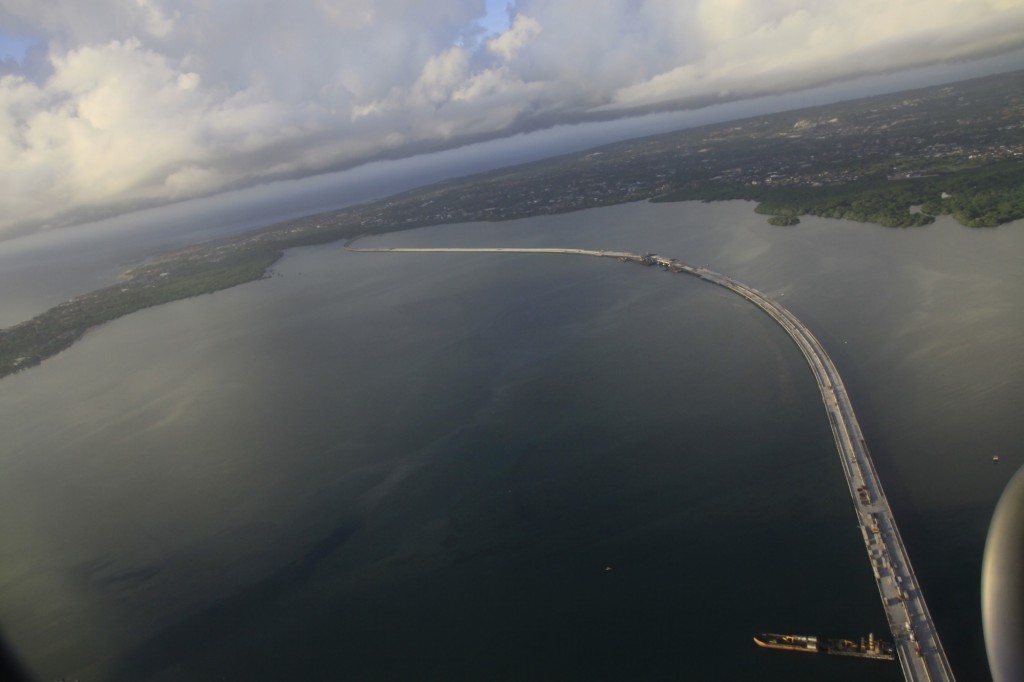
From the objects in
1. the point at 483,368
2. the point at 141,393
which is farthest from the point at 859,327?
the point at 141,393

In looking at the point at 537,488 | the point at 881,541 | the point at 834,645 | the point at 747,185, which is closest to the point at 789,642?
the point at 834,645

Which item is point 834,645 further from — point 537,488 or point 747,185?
point 747,185

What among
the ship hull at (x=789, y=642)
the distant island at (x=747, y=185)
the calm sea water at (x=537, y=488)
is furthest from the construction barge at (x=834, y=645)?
the distant island at (x=747, y=185)

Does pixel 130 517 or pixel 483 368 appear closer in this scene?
pixel 130 517

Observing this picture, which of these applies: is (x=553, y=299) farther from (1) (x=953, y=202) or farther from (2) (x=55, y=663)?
(2) (x=55, y=663)

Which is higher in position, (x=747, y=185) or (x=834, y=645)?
(x=747, y=185)

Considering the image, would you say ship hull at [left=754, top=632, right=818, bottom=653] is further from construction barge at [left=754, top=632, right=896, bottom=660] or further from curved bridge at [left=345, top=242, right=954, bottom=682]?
curved bridge at [left=345, top=242, right=954, bottom=682]
